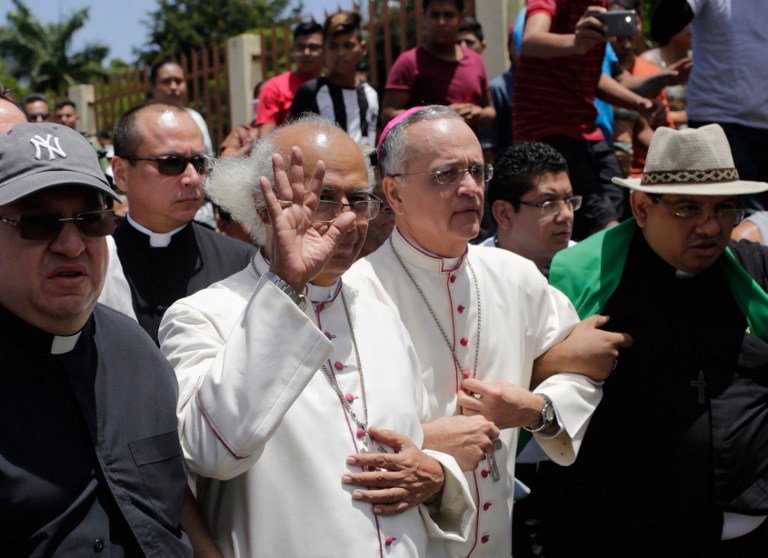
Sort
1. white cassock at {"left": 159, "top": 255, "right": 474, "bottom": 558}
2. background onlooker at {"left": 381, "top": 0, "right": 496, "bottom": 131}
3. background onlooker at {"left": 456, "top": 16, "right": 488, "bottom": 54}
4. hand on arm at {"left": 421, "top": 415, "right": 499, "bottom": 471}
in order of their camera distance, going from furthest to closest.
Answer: background onlooker at {"left": 456, "top": 16, "right": 488, "bottom": 54} → background onlooker at {"left": 381, "top": 0, "right": 496, "bottom": 131} → hand on arm at {"left": 421, "top": 415, "right": 499, "bottom": 471} → white cassock at {"left": 159, "top": 255, "right": 474, "bottom": 558}

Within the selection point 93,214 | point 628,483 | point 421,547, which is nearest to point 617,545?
point 628,483

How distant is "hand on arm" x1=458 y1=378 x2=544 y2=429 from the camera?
11.7ft

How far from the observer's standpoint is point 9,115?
13.2ft

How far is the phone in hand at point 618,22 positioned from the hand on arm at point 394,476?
3764 millimetres

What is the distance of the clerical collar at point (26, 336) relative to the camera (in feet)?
7.99

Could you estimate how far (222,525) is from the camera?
293 centimetres

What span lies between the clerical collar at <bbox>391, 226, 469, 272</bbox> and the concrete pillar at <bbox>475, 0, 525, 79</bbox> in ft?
21.3

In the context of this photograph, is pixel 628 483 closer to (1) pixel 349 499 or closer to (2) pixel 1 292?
(1) pixel 349 499

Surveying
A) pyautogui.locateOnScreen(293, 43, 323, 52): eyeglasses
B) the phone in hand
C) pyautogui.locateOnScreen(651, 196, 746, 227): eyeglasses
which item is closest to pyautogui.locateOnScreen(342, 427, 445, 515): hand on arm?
pyautogui.locateOnScreen(651, 196, 746, 227): eyeglasses

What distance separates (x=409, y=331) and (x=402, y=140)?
0.79m

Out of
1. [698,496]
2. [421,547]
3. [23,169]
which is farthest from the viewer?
[698,496]

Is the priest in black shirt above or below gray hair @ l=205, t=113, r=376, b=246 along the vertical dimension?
below

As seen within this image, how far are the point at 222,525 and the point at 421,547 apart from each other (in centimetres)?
65

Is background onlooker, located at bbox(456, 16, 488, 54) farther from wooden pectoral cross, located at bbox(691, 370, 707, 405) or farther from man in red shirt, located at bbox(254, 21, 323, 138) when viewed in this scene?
wooden pectoral cross, located at bbox(691, 370, 707, 405)
